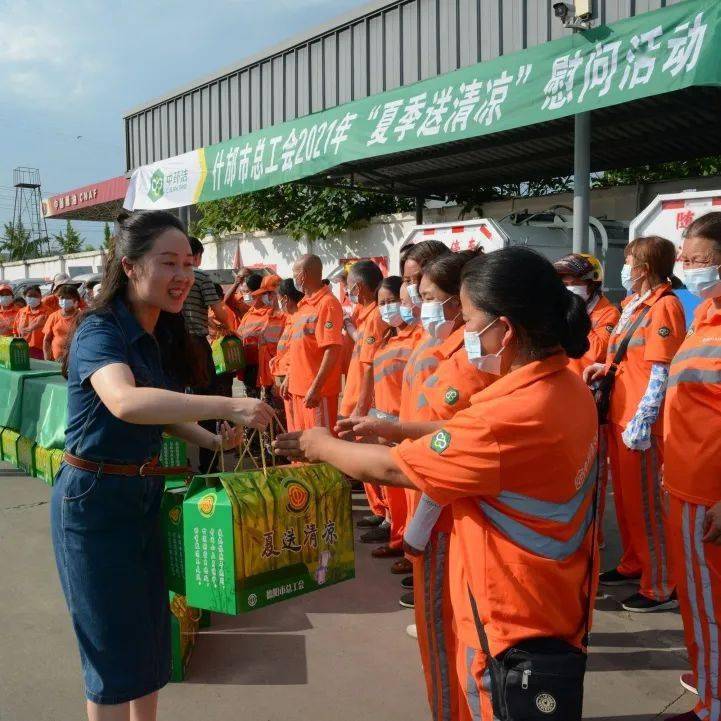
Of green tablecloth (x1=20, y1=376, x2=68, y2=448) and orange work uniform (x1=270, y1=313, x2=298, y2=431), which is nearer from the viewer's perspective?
green tablecloth (x1=20, y1=376, x2=68, y2=448)

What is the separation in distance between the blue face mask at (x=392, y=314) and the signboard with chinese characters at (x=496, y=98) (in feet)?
7.76

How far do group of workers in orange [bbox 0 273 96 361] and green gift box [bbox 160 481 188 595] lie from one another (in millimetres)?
6062

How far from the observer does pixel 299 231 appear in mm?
13281

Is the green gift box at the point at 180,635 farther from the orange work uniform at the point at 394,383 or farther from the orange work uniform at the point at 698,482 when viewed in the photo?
the orange work uniform at the point at 698,482

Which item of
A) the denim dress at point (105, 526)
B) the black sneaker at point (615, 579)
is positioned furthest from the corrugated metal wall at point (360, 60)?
the denim dress at point (105, 526)

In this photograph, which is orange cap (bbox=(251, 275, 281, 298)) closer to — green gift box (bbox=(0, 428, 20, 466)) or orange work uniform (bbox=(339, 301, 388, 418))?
orange work uniform (bbox=(339, 301, 388, 418))

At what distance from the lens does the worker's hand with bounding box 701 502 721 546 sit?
2330 mm

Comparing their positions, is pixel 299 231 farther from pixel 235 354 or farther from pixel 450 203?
pixel 235 354

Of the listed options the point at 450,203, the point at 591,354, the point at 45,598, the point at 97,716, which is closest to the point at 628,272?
→ the point at 591,354

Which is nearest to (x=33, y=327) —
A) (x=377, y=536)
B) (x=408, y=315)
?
(x=377, y=536)

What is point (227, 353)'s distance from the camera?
235 inches

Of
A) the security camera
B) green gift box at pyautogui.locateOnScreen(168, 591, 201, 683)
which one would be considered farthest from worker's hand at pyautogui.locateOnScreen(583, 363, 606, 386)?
the security camera

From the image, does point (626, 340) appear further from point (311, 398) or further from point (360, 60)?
point (360, 60)

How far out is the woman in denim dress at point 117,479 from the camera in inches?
77.7
